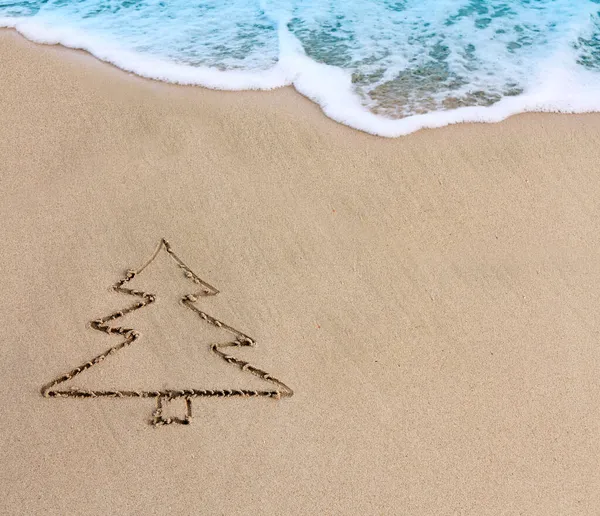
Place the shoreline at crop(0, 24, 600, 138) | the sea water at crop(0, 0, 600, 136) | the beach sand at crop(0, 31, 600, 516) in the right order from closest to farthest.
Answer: the beach sand at crop(0, 31, 600, 516) → the shoreline at crop(0, 24, 600, 138) → the sea water at crop(0, 0, 600, 136)

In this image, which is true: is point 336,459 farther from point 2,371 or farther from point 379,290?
point 2,371

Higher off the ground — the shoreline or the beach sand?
the shoreline

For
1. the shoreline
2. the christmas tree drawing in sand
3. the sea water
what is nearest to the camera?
the christmas tree drawing in sand

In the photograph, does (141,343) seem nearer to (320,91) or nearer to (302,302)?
(302,302)

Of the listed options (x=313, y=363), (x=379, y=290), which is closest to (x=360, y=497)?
(x=313, y=363)

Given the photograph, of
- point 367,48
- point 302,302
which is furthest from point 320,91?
point 302,302

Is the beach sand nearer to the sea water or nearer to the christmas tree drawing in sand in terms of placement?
the christmas tree drawing in sand

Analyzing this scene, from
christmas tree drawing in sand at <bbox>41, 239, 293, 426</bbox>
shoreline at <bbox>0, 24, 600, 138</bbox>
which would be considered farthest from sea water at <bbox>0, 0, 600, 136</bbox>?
christmas tree drawing in sand at <bbox>41, 239, 293, 426</bbox>
